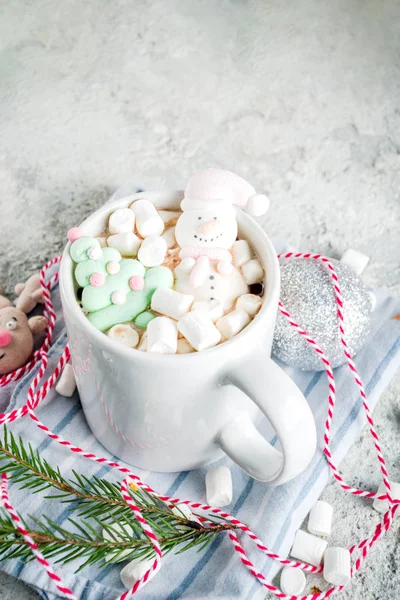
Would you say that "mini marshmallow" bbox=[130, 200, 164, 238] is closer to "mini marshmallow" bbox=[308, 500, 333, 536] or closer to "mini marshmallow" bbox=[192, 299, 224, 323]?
"mini marshmallow" bbox=[192, 299, 224, 323]

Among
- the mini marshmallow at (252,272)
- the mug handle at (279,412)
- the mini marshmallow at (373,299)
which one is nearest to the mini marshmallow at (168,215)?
the mini marshmallow at (252,272)

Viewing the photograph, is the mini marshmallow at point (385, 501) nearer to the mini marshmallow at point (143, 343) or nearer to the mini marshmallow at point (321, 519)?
the mini marshmallow at point (321, 519)

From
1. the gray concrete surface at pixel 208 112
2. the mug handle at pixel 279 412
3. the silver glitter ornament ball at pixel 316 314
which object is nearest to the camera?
the mug handle at pixel 279 412

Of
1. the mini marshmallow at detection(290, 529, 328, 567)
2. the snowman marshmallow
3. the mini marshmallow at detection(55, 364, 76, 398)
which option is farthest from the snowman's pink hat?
the mini marshmallow at detection(290, 529, 328, 567)

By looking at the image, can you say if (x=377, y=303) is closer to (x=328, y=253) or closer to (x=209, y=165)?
(x=328, y=253)

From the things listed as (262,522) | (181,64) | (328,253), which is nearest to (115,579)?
(262,522)

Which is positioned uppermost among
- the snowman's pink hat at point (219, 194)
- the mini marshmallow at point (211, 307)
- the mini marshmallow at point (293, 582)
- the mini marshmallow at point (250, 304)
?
the snowman's pink hat at point (219, 194)

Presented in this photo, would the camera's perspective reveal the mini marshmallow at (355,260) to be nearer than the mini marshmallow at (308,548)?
No
